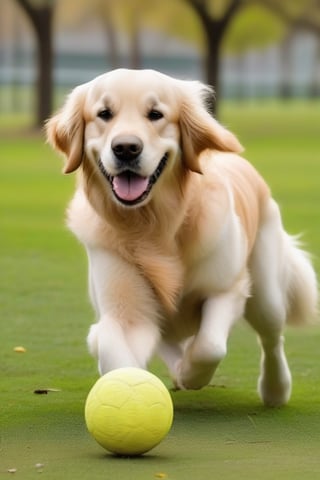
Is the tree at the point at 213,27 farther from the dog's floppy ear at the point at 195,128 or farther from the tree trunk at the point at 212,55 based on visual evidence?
the dog's floppy ear at the point at 195,128

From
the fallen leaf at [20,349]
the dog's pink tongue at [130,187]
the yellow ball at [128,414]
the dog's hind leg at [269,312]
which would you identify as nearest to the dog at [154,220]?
the dog's pink tongue at [130,187]

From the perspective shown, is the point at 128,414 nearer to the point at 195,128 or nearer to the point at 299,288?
the point at 195,128

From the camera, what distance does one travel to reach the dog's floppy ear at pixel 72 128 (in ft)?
24.4

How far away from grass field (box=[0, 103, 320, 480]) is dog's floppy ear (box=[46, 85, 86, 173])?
4.18 ft

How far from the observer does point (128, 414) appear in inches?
246

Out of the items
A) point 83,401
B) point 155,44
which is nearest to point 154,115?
point 83,401

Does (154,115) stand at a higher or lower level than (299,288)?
higher

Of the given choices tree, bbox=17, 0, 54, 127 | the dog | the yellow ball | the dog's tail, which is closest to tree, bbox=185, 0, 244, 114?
tree, bbox=17, 0, 54, 127

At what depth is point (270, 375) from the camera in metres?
8.21

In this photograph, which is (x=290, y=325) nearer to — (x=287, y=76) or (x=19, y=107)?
(x=19, y=107)

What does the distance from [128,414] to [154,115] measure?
1.63 m

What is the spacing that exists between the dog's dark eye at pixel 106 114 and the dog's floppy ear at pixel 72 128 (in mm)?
216

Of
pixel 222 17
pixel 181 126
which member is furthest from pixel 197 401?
pixel 222 17

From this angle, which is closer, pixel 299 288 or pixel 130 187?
pixel 130 187
